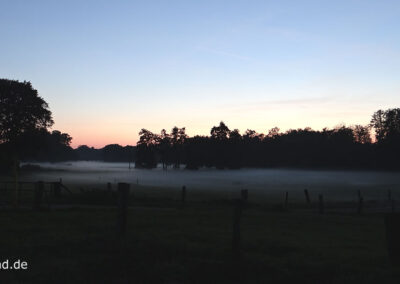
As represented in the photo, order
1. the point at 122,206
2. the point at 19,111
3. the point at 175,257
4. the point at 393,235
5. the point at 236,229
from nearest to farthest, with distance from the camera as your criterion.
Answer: the point at 393,235, the point at 175,257, the point at 236,229, the point at 122,206, the point at 19,111

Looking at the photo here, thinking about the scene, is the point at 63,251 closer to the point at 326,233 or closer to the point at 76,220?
the point at 76,220

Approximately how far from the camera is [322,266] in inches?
337

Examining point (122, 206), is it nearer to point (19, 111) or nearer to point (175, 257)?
point (175, 257)

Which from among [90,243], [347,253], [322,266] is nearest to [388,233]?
[322,266]

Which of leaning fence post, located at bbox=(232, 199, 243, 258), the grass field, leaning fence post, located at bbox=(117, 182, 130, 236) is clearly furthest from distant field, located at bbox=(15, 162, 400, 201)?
leaning fence post, located at bbox=(232, 199, 243, 258)

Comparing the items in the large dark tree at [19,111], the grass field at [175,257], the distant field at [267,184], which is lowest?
the distant field at [267,184]

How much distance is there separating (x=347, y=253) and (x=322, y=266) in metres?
2.62

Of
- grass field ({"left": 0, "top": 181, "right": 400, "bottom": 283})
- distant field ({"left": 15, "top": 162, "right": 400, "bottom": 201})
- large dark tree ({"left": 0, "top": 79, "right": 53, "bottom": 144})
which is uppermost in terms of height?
large dark tree ({"left": 0, "top": 79, "right": 53, "bottom": 144})

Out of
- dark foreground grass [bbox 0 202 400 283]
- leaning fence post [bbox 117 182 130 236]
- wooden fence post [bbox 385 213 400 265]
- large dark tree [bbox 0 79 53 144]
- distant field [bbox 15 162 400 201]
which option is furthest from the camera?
large dark tree [bbox 0 79 53 144]

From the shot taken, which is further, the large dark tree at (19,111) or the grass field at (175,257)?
the large dark tree at (19,111)

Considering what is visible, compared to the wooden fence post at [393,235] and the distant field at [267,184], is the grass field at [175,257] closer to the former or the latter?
the wooden fence post at [393,235]

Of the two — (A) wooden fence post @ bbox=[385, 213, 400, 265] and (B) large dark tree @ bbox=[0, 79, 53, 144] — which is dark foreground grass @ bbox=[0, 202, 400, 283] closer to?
(A) wooden fence post @ bbox=[385, 213, 400, 265]

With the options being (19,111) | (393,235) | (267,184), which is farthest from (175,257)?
(267,184)

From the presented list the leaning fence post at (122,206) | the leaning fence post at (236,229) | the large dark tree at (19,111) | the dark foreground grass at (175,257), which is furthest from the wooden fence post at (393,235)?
the large dark tree at (19,111)
